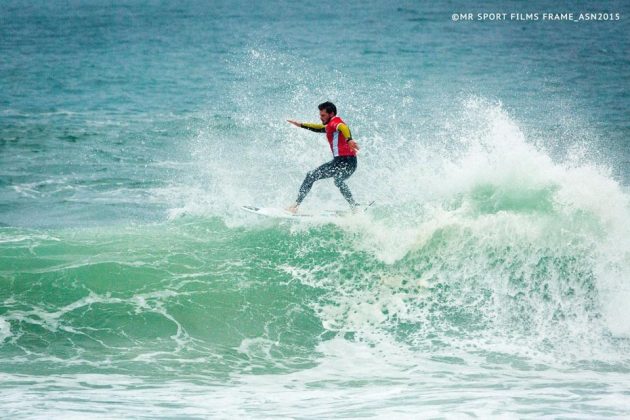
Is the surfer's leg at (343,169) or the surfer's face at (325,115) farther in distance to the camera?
the surfer's leg at (343,169)

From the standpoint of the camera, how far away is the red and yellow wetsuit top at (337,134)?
11.2 m

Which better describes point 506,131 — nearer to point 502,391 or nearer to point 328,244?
point 328,244

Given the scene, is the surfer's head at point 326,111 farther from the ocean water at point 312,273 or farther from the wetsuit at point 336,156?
the ocean water at point 312,273

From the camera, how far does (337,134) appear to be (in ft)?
37.1

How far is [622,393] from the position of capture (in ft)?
25.2

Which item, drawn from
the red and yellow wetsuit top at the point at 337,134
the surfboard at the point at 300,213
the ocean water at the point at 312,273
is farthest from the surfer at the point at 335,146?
the ocean water at the point at 312,273

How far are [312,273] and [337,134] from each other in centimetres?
210

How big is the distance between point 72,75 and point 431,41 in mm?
20813

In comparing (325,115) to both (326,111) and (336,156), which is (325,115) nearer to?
(326,111)

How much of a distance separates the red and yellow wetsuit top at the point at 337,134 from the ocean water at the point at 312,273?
1.19m

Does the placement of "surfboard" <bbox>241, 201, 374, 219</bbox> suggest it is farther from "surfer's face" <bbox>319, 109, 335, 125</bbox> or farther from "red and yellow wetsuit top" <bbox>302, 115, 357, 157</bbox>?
"surfer's face" <bbox>319, 109, 335, 125</bbox>

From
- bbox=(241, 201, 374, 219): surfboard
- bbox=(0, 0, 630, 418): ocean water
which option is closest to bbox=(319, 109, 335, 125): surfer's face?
bbox=(241, 201, 374, 219): surfboard


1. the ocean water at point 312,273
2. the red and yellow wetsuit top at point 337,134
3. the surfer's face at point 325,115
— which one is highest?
the surfer's face at point 325,115

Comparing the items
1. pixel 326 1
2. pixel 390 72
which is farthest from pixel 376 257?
pixel 326 1
